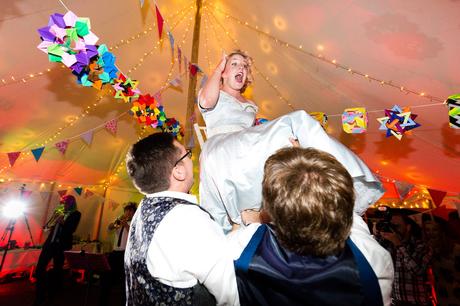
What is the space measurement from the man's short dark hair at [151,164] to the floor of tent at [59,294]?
11.6 ft

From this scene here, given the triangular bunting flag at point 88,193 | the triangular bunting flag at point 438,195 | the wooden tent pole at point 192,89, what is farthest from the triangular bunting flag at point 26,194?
the triangular bunting flag at point 438,195

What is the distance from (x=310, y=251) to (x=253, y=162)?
498 millimetres

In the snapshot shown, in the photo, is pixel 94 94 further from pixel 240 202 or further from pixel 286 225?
pixel 286 225

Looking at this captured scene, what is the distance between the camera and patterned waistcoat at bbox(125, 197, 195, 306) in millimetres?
980

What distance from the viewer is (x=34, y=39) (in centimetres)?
348

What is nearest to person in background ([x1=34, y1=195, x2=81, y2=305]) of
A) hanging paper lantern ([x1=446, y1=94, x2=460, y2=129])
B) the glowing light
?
the glowing light

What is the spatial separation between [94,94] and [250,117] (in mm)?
4532

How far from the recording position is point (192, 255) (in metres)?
0.92

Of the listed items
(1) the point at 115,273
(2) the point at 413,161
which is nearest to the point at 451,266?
(2) the point at 413,161

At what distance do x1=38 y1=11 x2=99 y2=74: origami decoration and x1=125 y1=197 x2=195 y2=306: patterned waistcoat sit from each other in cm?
151

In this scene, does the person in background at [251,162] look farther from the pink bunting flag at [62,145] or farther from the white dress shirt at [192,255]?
the pink bunting flag at [62,145]

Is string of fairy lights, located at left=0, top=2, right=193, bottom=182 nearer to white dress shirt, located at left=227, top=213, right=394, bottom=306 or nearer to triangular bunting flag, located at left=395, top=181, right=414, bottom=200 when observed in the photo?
white dress shirt, located at left=227, top=213, right=394, bottom=306

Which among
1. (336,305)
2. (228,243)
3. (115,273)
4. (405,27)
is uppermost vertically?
(405,27)

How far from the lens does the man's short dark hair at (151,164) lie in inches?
49.5
